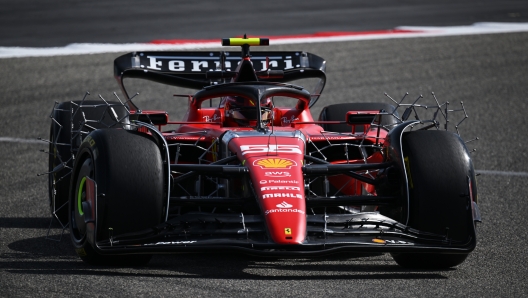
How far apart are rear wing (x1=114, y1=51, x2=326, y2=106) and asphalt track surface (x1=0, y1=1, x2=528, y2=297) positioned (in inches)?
55.9

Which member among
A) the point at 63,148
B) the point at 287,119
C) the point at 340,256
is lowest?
the point at 340,256

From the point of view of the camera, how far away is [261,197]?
6.01 m

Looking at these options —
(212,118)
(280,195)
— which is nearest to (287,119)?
(212,118)

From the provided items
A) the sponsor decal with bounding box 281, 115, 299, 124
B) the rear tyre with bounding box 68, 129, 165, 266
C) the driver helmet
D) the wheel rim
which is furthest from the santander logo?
the sponsor decal with bounding box 281, 115, 299, 124

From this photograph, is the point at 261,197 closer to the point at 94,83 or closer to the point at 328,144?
the point at 328,144

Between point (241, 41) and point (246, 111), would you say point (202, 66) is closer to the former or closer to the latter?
point (241, 41)

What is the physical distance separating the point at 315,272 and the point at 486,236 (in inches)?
77.2

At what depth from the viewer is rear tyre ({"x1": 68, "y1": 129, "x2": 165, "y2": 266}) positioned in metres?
5.88

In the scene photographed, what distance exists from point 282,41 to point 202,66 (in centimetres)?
778

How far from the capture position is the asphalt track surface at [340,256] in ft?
18.6

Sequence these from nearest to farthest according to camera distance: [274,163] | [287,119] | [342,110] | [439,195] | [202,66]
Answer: [439,195], [274,163], [287,119], [342,110], [202,66]

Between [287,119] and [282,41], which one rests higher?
[282,41]

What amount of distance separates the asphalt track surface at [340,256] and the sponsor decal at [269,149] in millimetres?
709

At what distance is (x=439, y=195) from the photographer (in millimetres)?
6145
